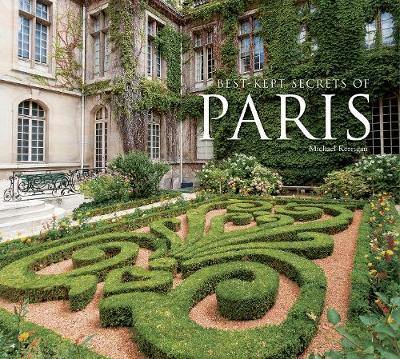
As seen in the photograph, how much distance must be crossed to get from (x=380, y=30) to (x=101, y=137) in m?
13.0

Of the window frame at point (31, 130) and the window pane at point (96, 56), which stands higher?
the window pane at point (96, 56)

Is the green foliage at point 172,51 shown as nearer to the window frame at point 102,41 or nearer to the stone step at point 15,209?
A: the window frame at point 102,41

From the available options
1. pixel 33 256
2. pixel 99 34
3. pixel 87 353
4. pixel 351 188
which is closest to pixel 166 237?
pixel 33 256

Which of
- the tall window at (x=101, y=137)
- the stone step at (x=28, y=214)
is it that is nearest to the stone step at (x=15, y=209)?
the stone step at (x=28, y=214)

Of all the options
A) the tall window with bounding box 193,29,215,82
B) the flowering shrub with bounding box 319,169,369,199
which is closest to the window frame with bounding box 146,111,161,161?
the tall window with bounding box 193,29,215,82

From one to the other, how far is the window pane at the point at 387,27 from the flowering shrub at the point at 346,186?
558 centimetres

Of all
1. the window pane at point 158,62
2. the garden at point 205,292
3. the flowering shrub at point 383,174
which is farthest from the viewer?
the window pane at point 158,62

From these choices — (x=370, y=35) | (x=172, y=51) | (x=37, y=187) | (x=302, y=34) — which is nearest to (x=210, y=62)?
(x=172, y=51)

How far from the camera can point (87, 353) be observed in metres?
2.28

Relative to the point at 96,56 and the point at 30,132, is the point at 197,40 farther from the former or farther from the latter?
the point at 30,132

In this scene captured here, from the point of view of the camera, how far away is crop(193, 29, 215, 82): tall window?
55.9ft

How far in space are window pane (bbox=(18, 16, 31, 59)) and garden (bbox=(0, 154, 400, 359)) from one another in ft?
35.6

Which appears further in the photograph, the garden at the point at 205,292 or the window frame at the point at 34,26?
A: the window frame at the point at 34,26

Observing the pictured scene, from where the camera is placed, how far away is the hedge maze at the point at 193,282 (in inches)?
93.7
